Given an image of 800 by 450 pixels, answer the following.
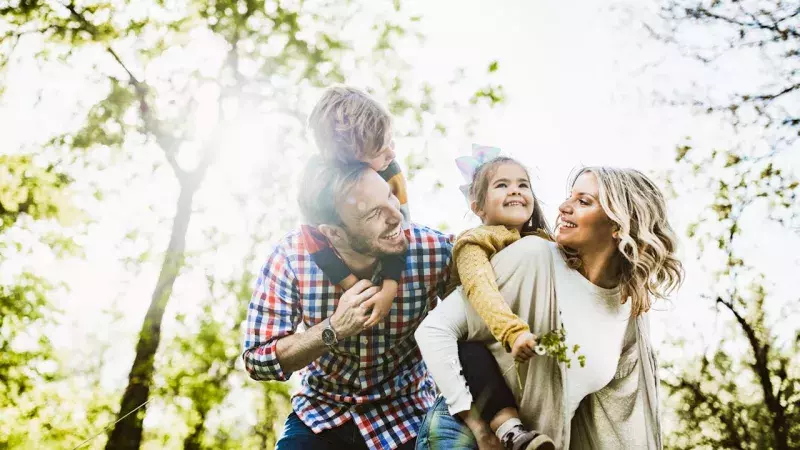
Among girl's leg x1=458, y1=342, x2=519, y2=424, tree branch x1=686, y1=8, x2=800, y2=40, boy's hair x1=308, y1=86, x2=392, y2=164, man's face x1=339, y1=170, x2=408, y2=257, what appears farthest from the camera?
tree branch x1=686, y1=8, x2=800, y2=40

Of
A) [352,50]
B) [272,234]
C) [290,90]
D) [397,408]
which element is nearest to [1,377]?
[272,234]

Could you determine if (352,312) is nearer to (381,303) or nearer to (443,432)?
(381,303)

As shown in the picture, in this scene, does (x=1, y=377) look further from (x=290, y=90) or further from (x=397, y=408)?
(x=397, y=408)

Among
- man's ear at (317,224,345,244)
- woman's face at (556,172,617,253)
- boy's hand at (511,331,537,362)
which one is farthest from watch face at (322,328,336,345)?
woman's face at (556,172,617,253)

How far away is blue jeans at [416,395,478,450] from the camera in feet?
6.60

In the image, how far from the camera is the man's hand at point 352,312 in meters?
2.12

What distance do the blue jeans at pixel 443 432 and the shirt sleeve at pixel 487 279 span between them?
0.38m

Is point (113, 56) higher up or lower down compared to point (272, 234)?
higher up

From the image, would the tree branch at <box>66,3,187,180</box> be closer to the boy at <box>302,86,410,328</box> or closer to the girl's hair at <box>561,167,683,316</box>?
the boy at <box>302,86,410,328</box>

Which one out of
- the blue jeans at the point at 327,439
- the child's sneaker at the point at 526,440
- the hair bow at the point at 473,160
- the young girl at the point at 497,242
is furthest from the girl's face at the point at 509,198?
the blue jeans at the point at 327,439

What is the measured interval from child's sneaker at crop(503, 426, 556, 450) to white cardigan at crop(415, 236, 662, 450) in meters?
0.16

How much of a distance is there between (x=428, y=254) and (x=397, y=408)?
23.6 inches

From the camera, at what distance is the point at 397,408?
2443 mm

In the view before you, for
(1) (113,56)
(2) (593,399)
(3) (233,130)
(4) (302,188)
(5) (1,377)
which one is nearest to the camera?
(2) (593,399)
